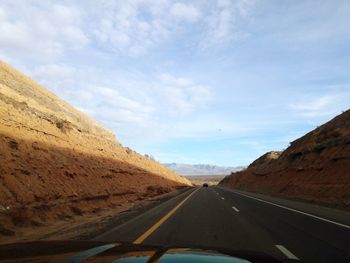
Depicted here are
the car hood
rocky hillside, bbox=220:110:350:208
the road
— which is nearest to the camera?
the car hood

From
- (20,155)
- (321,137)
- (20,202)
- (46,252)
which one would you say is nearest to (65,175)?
(20,155)

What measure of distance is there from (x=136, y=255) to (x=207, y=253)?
1005 mm

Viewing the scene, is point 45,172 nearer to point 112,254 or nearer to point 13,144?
point 13,144

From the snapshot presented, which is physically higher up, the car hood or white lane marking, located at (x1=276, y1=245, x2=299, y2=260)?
the car hood

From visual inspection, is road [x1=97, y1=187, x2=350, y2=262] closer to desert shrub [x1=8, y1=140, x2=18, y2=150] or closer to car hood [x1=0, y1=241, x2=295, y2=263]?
car hood [x1=0, y1=241, x2=295, y2=263]

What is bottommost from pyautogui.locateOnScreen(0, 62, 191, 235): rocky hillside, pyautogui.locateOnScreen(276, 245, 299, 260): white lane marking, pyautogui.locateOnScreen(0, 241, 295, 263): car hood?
pyautogui.locateOnScreen(276, 245, 299, 260): white lane marking

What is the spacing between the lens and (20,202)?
17406mm

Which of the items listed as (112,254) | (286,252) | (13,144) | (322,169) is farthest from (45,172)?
(322,169)

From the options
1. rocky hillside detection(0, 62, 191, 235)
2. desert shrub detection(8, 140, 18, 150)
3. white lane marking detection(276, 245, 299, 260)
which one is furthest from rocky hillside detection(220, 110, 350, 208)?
desert shrub detection(8, 140, 18, 150)

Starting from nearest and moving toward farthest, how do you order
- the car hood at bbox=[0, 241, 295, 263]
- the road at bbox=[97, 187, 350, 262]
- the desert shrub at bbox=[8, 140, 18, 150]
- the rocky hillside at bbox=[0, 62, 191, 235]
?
1. the car hood at bbox=[0, 241, 295, 263]
2. the road at bbox=[97, 187, 350, 262]
3. the rocky hillside at bbox=[0, 62, 191, 235]
4. the desert shrub at bbox=[8, 140, 18, 150]

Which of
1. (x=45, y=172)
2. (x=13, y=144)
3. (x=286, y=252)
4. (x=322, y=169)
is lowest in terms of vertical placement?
(x=286, y=252)

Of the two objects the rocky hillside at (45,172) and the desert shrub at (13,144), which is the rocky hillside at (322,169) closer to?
the rocky hillside at (45,172)

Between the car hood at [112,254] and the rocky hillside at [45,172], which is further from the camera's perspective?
the rocky hillside at [45,172]

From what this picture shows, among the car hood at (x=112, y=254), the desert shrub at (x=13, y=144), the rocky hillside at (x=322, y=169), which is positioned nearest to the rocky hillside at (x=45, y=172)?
the desert shrub at (x=13, y=144)
